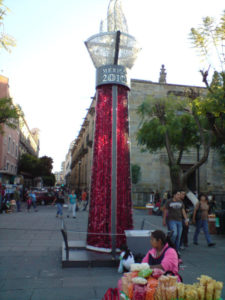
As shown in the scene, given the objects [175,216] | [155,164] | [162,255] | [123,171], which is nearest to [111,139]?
[123,171]

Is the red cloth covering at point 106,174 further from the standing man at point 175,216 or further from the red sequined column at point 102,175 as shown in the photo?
the standing man at point 175,216

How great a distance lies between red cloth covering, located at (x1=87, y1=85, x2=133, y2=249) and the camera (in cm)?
616

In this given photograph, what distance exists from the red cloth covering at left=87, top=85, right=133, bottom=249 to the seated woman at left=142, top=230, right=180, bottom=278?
264cm

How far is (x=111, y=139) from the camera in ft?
21.1

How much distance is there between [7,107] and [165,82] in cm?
1872

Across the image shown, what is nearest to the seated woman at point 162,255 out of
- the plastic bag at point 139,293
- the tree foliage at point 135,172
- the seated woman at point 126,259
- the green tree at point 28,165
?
the plastic bag at point 139,293

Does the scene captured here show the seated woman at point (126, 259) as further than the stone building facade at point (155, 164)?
No

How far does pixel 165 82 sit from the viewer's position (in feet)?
98.0

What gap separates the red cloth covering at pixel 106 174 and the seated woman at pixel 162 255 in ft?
8.66

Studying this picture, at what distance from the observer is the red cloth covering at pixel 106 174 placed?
616 cm

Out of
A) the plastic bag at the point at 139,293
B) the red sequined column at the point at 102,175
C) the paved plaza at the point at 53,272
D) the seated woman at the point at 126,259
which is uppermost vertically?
the red sequined column at the point at 102,175

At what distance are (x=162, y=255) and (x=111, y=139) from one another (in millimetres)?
3443

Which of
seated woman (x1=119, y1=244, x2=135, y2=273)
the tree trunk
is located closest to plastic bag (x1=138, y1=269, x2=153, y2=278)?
seated woman (x1=119, y1=244, x2=135, y2=273)

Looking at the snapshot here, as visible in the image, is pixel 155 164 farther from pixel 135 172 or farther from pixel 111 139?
pixel 111 139
